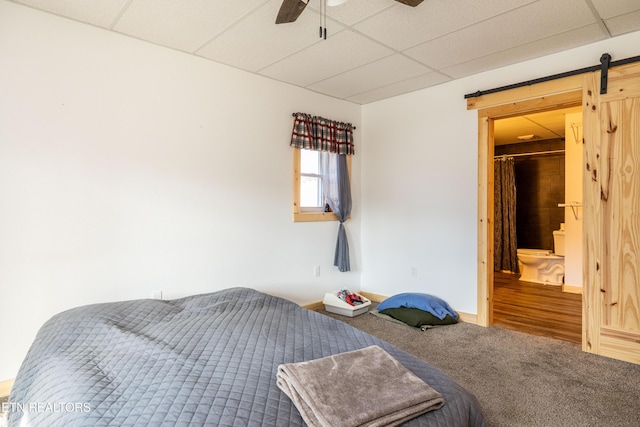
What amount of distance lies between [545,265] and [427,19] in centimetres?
459

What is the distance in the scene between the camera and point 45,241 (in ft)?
7.72

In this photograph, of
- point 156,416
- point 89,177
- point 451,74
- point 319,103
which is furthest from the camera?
point 319,103

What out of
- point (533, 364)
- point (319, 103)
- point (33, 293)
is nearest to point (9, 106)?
point (33, 293)

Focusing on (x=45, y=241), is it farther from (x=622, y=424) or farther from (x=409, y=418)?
(x=622, y=424)

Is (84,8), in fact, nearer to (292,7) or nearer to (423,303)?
(292,7)

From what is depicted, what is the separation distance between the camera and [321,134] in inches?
156

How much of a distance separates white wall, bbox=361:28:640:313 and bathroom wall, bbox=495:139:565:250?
3473mm

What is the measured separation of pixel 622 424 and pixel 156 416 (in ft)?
7.75

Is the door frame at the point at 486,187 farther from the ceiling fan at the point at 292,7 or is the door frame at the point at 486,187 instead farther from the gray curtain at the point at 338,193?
the ceiling fan at the point at 292,7

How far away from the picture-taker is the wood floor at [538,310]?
334 centimetres

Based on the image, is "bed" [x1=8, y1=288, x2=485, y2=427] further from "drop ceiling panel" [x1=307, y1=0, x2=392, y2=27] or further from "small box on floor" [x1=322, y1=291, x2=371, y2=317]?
"drop ceiling panel" [x1=307, y1=0, x2=392, y2=27]

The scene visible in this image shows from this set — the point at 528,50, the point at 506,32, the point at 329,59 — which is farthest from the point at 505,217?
the point at 329,59

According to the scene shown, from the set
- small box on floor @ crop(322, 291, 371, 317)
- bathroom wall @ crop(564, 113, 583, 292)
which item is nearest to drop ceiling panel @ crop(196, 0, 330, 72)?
small box on floor @ crop(322, 291, 371, 317)

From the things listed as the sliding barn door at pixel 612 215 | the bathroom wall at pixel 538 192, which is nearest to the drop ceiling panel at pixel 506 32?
the sliding barn door at pixel 612 215
